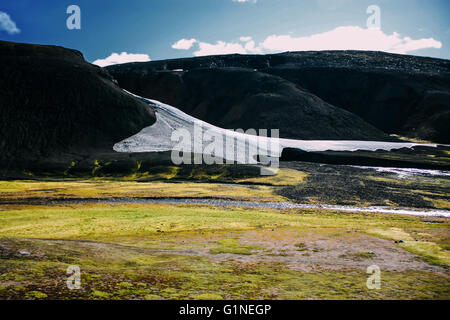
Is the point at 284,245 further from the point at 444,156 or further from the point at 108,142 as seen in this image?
the point at 444,156

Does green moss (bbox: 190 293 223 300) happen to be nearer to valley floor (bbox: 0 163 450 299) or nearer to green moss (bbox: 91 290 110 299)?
valley floor (bbox: 0 163 450 299)

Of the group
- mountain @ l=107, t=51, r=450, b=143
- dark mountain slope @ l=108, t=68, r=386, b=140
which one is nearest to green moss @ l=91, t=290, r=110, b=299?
mountain @ l=107, t=51, r=450, b=143

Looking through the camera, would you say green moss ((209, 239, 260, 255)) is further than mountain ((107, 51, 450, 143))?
No

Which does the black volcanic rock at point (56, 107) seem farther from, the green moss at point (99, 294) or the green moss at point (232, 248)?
the green moss at point (99, 294)

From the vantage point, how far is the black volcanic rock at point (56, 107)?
96125mm

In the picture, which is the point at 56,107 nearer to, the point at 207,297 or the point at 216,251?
the point at 216,251

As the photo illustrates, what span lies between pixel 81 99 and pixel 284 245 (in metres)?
105

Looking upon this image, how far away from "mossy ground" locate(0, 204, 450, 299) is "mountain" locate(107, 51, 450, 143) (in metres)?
111

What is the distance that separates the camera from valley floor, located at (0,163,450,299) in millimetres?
12805

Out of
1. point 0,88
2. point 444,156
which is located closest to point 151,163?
point 0,88

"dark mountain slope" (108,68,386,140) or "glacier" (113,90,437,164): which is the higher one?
"dark mountain slope" (108,68,386,140)

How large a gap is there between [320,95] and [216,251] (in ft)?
548

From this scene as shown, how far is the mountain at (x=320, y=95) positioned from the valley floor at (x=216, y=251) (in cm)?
9557

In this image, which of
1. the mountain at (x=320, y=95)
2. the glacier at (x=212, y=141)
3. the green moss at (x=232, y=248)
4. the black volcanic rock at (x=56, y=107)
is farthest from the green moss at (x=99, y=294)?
the mountain at (x=320, y=95)
